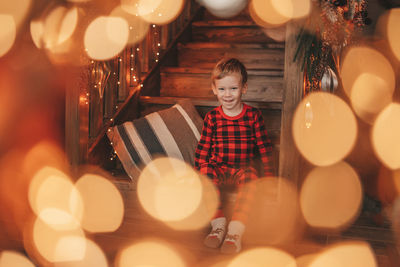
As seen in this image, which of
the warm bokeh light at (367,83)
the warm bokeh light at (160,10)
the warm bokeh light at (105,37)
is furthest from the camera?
the warm bokeh light at (160,10)

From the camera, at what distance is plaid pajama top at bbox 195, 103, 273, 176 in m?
2.05

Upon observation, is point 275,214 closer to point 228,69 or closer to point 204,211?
point 204,211

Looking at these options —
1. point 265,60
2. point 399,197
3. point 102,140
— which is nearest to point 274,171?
point 399,197

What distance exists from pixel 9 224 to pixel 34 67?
80 centimetres

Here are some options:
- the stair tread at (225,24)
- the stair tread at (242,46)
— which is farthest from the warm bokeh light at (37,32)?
the stair tread at (225,24)

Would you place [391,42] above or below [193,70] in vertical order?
above

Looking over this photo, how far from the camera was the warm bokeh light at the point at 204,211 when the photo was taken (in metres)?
1.93

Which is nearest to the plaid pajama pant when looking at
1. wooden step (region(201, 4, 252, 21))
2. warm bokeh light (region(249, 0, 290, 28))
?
warm bokeh light (region(249, 0, 290, 28))

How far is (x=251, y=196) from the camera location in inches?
74.2

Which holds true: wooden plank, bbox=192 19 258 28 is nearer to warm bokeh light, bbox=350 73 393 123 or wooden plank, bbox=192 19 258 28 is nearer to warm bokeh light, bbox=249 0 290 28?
warm bokeh light, bbox=249 0 290 28

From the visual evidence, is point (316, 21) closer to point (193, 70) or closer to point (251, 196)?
point (251, 196)

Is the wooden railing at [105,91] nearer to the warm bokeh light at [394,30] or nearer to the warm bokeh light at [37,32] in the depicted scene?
the warm bokeh light at [37,32]

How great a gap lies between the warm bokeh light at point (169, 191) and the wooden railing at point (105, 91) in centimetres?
39

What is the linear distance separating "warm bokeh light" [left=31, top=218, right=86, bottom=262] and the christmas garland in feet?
3.99
